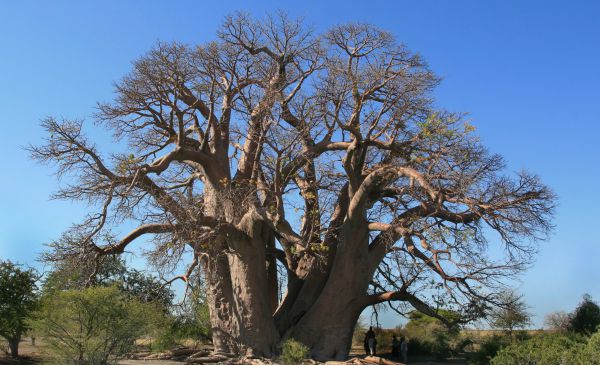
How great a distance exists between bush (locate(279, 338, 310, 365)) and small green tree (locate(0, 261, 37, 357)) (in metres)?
6.87

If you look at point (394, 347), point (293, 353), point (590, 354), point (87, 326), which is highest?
point (87, 326)

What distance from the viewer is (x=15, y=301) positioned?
17062 mm

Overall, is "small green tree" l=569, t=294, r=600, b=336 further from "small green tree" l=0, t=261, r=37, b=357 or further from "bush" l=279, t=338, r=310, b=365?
"small green tree" l=0, t=261, r=37, b=357

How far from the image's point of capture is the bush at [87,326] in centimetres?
1237

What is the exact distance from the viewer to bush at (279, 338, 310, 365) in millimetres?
15258

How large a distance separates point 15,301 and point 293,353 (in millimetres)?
8054

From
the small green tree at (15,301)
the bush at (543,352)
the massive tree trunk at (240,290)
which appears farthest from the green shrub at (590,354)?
the small green tree at (15,301)

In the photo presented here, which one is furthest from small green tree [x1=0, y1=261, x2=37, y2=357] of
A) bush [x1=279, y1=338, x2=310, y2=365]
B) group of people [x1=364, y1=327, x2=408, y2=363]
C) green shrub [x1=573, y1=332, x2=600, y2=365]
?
green shrub [x1=573, y1=332, x2=600, y2=365]

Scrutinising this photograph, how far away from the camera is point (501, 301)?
1567cm

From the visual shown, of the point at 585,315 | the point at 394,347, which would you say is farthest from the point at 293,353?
→ the point at 585,315

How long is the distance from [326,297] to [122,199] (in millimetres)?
6208

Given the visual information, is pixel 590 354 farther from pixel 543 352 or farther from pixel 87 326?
pixel 87 326

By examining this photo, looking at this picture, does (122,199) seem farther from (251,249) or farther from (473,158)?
(473,158)

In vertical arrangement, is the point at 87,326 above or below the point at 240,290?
below
